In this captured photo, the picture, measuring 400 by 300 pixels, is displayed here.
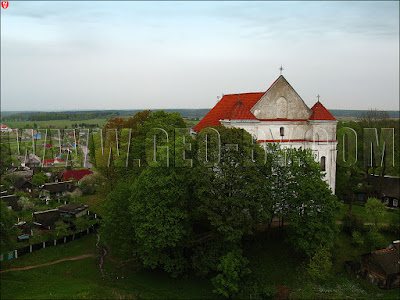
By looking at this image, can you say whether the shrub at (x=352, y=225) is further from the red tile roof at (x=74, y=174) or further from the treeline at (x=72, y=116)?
the red tile roof at (x=74, y=174)

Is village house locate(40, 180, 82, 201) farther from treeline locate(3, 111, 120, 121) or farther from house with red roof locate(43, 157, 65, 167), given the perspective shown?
treeline locate(3, 111, 120, 121)

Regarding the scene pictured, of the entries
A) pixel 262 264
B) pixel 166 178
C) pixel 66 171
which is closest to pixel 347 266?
pixel 262 264

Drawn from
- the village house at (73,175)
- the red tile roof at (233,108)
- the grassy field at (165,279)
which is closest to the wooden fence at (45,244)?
the grassy field at (165,279)

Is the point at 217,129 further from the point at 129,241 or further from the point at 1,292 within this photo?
the point at 1,292

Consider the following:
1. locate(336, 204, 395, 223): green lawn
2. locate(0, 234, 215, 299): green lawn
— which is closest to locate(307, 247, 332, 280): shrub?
locate(0, 234, 215, 299): green lawn

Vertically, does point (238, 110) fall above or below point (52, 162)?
above

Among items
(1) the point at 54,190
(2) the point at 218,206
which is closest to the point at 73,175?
(1) the point at 54,190

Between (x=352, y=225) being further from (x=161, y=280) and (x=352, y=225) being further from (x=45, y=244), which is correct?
(x=45, y=244)
